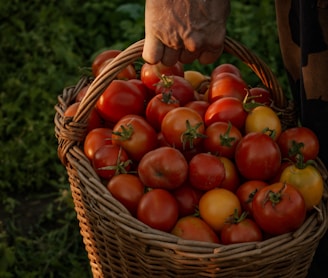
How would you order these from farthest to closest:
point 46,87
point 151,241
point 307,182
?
point 46,87 < point 307,182 < point 151,241

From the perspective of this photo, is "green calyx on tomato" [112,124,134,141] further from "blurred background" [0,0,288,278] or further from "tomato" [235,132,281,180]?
"blurred background" [0,0,288,278]

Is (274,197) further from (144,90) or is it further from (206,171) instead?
(144,90)

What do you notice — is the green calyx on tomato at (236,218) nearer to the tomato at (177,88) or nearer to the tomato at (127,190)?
the tomato at (127,190)

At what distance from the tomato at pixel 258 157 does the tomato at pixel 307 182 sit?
5 cm

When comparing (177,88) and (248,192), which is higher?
(177,88)

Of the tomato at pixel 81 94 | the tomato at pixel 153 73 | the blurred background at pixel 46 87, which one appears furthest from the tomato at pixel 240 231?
the blurred background at pixel 46 87

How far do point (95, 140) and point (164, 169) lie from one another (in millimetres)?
287

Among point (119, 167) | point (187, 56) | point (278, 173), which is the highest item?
point (187, 56)

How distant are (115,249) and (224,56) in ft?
7.41

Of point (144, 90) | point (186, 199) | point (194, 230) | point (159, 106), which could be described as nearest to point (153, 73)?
point (144, 90)

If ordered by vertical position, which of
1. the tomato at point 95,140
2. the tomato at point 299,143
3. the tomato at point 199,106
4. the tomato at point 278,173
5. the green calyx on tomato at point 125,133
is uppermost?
the green calyx on tomato at point 125,133

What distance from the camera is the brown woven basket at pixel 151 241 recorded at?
1747mm

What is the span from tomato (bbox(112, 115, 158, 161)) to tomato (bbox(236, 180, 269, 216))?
30cm

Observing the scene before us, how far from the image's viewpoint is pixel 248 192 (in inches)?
75.6
